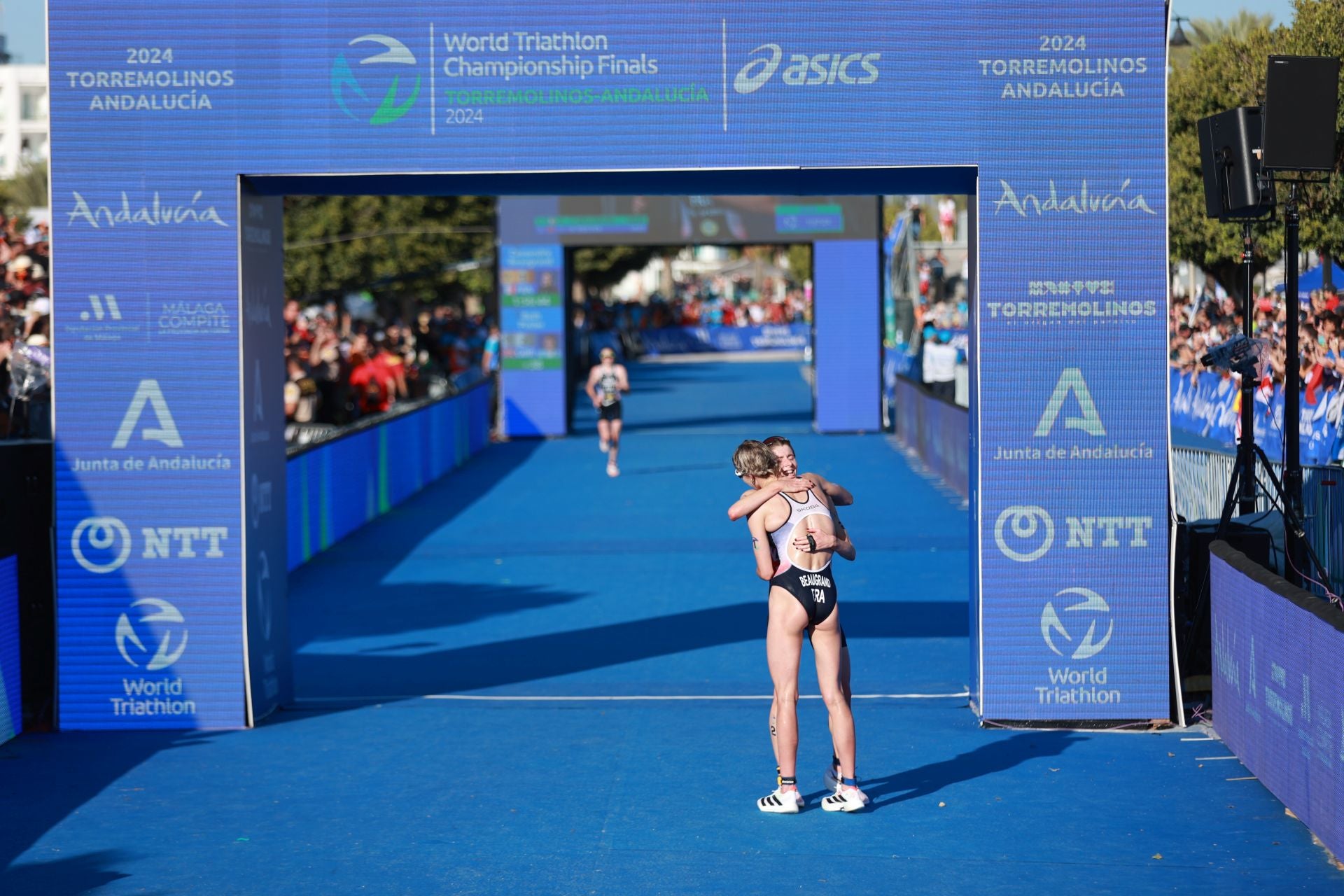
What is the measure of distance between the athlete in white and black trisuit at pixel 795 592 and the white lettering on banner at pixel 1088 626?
2051 mm

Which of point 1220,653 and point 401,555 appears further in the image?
point 401,555

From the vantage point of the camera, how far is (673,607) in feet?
42.4

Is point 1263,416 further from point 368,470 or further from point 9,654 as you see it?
point 9,654

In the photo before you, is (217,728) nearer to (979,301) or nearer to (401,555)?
(979,301)

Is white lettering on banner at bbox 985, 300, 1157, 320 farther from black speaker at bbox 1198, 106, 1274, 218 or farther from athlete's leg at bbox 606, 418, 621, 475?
athlete's leg at bbox 606, 418, 621, 475

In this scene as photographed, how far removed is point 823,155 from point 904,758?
313cm

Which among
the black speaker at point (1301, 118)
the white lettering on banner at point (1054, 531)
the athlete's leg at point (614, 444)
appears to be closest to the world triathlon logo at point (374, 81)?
the white lettering on banner at point (1054, 531)

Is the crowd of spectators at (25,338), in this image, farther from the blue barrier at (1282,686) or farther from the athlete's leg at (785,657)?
the blue barrier at (1282,686)

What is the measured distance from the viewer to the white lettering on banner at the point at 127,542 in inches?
351

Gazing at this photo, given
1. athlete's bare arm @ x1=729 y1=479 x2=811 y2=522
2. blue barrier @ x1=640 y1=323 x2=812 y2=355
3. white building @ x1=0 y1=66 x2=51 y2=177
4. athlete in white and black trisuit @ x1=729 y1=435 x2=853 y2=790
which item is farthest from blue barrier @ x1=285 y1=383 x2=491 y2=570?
white building @ x1=0 y1=66 x2=51 y2=177

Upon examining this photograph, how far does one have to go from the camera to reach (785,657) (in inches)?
277

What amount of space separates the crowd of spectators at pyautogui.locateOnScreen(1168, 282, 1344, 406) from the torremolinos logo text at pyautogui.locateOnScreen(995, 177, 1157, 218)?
3.77 ft

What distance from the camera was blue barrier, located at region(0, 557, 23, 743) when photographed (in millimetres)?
8609

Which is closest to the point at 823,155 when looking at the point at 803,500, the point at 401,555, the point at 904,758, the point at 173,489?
the point at 803,500
